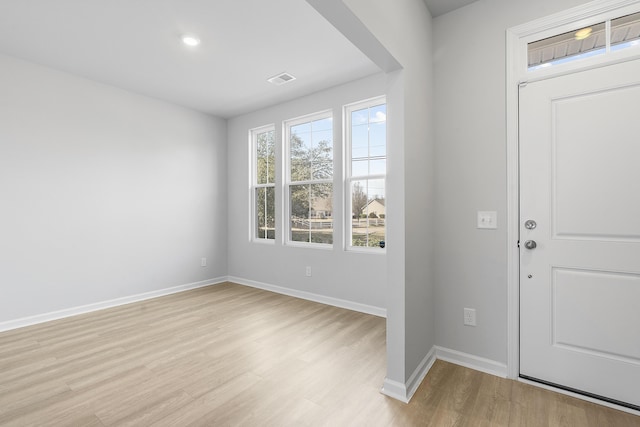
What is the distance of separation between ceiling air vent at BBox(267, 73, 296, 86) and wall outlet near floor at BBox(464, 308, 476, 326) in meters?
3.11

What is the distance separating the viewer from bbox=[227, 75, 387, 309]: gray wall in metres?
3.59

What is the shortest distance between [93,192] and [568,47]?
16.2ft

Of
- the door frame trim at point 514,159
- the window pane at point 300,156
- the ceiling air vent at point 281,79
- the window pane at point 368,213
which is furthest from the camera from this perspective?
the window pane at point 300,156

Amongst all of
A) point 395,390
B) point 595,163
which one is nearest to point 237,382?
point 395,390

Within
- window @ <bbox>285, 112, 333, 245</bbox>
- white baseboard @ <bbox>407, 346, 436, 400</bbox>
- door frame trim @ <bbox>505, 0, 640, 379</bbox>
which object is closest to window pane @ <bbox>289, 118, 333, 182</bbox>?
window @ <bbox>285, 112, 333, 245</bbox>

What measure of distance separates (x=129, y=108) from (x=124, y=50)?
1.23 metres

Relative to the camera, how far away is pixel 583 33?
1.93 m

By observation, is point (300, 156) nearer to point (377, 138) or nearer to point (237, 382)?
point (377, 138)

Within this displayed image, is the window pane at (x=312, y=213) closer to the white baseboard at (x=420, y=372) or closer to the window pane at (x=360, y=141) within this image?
the window pane at (x=360, y=141)

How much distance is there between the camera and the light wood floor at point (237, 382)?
174cm

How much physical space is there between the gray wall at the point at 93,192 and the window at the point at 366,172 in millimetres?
2609

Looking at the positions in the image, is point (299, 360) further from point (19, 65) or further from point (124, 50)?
point (19, 65)

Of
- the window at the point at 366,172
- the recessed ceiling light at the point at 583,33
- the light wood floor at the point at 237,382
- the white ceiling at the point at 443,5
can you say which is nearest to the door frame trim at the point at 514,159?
the recessed ceiling light at the point at 583,33

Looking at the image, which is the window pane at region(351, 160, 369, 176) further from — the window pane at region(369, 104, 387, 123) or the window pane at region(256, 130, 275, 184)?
the window pane at region(256, 130, 275, 184)
